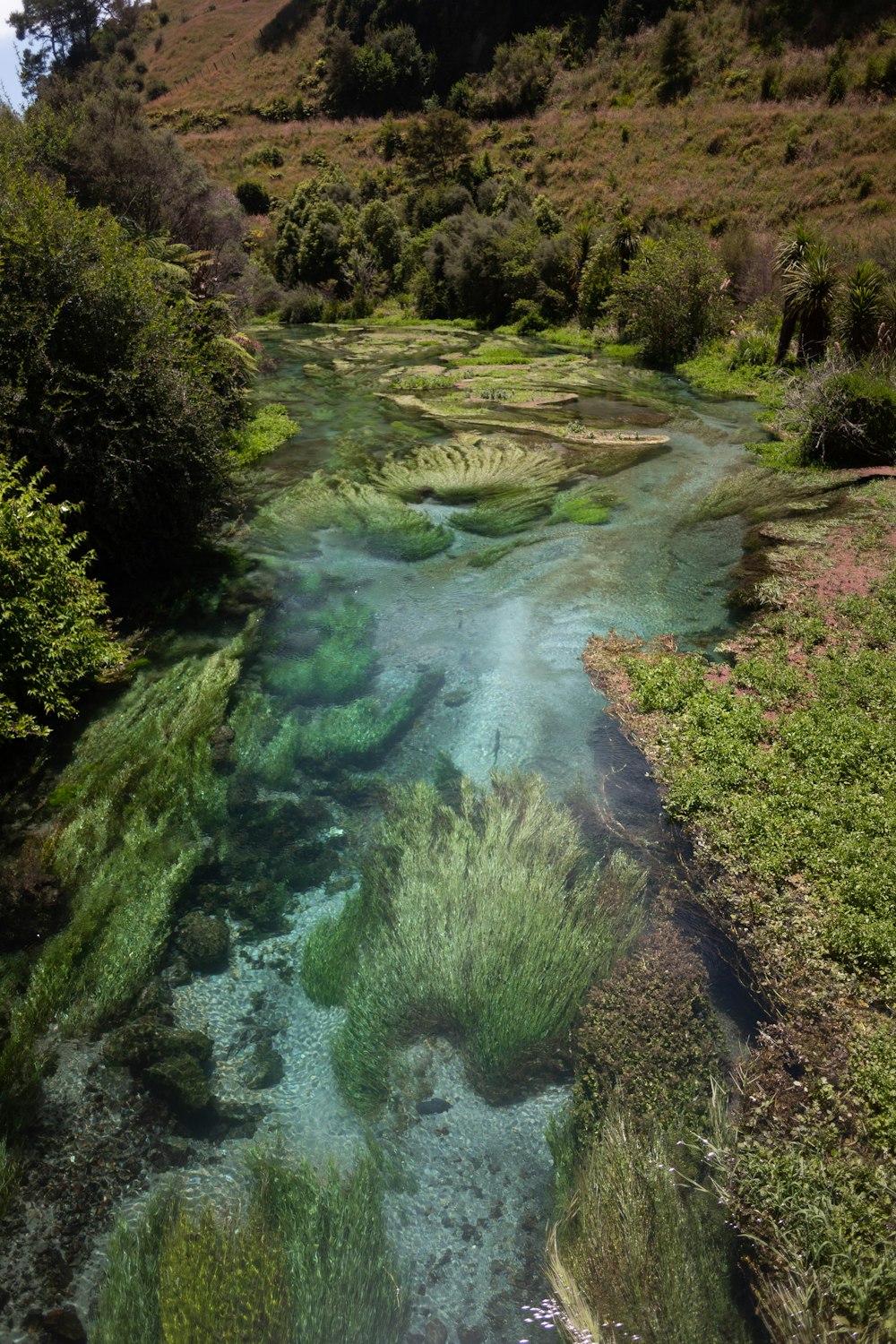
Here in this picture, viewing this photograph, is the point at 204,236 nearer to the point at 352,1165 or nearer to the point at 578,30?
the point at 352,1165

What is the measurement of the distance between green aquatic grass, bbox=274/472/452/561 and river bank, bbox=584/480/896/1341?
3.75 m

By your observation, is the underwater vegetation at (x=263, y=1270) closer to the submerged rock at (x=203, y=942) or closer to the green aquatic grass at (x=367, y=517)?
the submerged rock at (x=203, y=942)

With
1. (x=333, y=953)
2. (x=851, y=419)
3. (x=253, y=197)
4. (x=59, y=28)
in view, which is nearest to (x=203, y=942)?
(x=333, y=953)

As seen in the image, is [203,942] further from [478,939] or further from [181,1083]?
[478,939]

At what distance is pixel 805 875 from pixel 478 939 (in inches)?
84.5

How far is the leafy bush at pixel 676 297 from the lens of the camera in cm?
2134

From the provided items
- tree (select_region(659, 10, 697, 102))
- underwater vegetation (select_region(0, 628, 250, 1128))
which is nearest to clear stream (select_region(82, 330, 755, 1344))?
underwater vegetation (select_region(0, 628, 250, 1128))

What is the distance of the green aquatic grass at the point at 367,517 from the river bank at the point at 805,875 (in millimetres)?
3749

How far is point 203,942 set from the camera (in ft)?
17.9

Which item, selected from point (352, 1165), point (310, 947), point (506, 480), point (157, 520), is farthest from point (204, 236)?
point (352, 1165)

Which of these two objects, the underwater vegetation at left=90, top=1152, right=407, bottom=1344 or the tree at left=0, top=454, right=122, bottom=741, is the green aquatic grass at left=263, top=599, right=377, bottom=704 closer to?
the tree at left=0, top=454, right=122, bottom=741

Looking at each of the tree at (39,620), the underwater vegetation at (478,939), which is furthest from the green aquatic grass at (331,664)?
the underwater vegetation at (478,939)

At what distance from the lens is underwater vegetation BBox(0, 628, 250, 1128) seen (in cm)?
496

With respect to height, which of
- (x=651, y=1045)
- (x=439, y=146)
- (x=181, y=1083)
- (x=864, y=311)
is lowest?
(x=651, y=1045)
